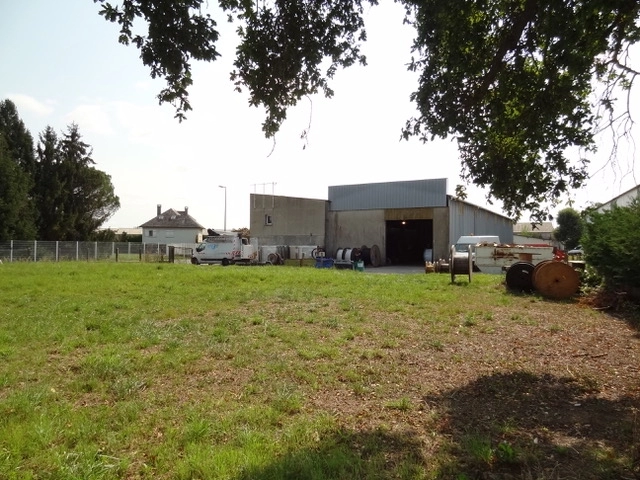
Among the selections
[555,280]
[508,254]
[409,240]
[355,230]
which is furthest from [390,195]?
[555,280]

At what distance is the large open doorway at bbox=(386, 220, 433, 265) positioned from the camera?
135 ft

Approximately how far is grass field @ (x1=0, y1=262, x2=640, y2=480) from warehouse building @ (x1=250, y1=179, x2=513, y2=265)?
2530cm

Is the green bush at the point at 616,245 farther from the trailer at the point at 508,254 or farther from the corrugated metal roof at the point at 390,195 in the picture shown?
the corrugated metal roof at the point at 390,195

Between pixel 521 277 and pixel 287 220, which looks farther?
pixel 287 220

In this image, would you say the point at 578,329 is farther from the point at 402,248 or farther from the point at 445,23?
the point at 402,248

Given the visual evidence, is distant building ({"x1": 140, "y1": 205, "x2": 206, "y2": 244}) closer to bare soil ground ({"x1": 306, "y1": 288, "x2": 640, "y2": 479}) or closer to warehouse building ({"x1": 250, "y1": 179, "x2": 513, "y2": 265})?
warehouse building ({"x1": 250, "y1": 179, "x2": 513, "y2": 265})

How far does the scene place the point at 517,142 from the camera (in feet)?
20.9

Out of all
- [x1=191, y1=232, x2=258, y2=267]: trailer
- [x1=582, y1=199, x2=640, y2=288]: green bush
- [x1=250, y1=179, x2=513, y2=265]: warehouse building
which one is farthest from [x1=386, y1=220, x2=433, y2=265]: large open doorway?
[x1=582, y1=199, x2=640, y2=288]: green bush

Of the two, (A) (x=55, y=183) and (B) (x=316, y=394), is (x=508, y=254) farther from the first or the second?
(A) (x=55, y=183)

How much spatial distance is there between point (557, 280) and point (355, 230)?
25.7 m

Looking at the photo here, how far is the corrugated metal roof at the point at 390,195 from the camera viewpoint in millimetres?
35250

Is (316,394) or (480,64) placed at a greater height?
(480,64)

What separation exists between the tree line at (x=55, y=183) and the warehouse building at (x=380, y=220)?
15952 mm

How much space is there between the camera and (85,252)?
36406 mm
